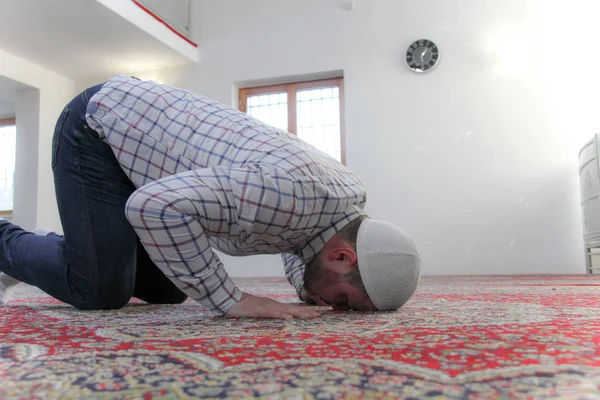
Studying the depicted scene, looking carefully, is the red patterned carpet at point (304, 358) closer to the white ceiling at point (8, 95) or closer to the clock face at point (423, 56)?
the clock face at point (423, 56)

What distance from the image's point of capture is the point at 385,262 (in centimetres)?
142

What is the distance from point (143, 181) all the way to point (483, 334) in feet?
3.14

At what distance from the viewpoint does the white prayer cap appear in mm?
1424

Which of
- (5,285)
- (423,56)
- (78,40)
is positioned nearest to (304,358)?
(5,285)

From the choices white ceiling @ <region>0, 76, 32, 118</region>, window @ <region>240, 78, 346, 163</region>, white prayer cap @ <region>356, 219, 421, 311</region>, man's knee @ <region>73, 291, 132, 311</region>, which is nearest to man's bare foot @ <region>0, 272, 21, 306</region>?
man's knee @ <region>73, 291, 132, 311</region>

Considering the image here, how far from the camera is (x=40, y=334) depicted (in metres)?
1.14

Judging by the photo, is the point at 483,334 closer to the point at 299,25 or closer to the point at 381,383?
the point at 381,383

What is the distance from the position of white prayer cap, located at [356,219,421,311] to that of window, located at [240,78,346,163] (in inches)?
201

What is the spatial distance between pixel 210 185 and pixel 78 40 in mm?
5699

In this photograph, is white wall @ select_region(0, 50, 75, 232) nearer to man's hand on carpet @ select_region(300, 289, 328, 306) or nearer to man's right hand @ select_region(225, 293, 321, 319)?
man's hand on carpet @ select_region(300, 289, 328, 306)

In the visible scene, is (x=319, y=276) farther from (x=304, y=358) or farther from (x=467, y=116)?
(x=467, y=116)

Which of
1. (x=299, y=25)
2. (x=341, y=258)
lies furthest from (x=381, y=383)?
(x=299, y=25)

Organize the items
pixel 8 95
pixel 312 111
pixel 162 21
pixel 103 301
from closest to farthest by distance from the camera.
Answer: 1. pixel 103 301
2. pixel 162 21
3. pixel 312 111
4. pixel 8 95

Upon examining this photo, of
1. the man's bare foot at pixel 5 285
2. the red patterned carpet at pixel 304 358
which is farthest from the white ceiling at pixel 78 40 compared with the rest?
the red patterned carpet at pixel 304 358
